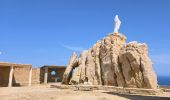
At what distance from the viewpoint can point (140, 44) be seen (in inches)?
971

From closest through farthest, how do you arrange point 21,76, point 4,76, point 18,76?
point 4,76 → point 18,76 → point 21,76

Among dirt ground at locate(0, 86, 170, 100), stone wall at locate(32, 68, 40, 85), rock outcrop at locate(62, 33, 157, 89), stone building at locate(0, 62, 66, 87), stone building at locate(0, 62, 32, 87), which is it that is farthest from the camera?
stone wall at locate(32, 68, 40, 85)

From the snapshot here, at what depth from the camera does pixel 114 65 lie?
26094 mm

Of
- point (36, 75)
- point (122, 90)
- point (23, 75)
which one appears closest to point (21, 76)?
point (23, 75)

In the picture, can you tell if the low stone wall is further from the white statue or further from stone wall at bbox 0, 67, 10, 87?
stone wall at bbox 0, 67, 10, 87

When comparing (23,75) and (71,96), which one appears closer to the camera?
(71,96)

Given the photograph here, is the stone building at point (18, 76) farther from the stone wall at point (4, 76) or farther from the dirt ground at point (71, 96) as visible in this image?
the dirt ground at point (71, 96)

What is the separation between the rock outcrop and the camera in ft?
76.4

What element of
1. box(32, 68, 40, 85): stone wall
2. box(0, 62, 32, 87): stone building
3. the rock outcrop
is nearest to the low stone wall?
the rock outcrop

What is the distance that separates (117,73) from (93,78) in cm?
381

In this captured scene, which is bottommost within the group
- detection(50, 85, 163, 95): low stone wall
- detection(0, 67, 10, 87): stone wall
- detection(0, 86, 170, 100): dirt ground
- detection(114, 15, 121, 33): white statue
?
detection(0, 86, 170, 100): dirt ground

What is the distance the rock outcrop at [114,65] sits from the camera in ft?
76.4

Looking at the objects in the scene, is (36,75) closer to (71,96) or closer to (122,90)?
(122,90)

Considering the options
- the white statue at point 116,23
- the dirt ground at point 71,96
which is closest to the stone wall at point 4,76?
the dirt ground at point 71,96
